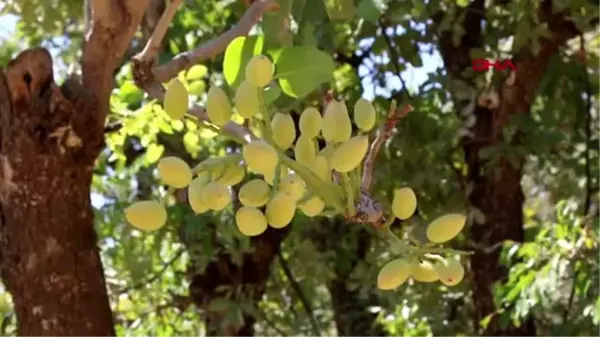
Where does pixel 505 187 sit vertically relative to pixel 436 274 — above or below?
below

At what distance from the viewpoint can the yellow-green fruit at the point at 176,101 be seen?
0.38 metres

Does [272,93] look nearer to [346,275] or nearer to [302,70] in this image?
[302,70]

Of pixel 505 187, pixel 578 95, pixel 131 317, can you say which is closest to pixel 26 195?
pixel 131 317

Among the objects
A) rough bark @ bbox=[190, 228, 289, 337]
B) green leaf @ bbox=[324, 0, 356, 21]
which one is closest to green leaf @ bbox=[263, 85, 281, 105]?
green leaf @ bbox=[324, 0, 356, 21]

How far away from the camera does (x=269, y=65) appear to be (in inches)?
14.8

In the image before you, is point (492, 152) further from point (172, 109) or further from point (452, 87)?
point (172, 109)

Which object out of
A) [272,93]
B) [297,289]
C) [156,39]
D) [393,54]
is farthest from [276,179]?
[297,289]

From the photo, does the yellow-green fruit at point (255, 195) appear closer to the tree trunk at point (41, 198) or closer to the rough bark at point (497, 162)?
the tree trunk at point (41, 198)

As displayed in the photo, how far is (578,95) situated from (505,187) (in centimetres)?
24

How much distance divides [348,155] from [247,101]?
5 cm

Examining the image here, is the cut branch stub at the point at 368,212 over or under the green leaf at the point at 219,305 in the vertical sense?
over

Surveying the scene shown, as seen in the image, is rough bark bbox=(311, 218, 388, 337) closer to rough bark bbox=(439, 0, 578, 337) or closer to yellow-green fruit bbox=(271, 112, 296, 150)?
rough bark bbox=(439, 0, 578, 337)

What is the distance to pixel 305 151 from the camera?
35cm

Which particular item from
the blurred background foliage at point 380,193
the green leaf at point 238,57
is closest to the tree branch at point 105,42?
the blurred background foliage at point 380,193
